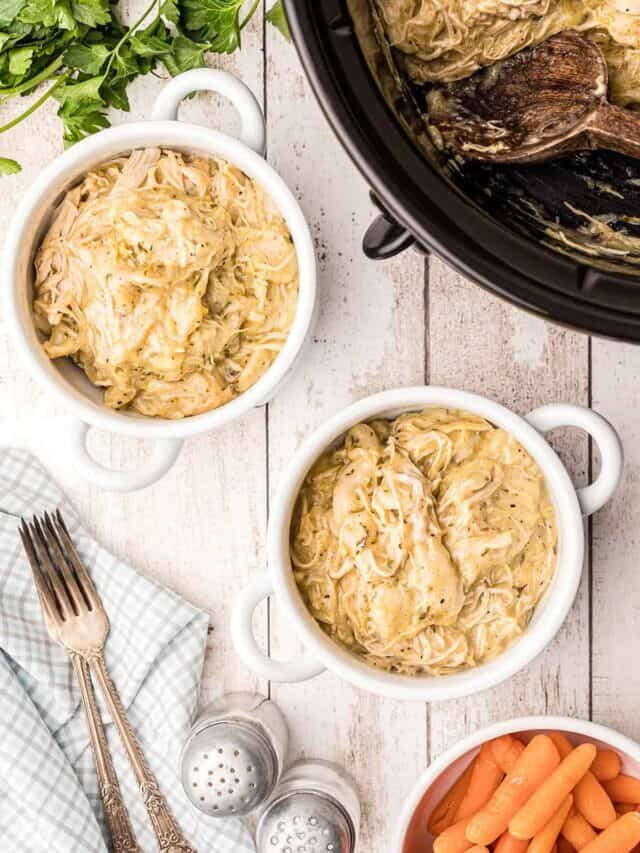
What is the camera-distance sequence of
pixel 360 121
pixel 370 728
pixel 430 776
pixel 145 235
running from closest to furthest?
pixel 360 121 < pixel 145 235 < pixel 430 776 < pixel 370 728

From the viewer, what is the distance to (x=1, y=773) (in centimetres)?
139

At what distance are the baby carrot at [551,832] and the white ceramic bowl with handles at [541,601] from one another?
21cm

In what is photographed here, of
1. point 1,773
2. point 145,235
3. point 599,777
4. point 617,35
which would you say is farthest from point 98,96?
point 599,777

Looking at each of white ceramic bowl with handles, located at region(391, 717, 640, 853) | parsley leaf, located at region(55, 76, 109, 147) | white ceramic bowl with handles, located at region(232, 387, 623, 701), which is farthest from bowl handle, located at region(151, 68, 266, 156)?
white ceramic bowl with handles, located at region(391, 717, 640, 853)

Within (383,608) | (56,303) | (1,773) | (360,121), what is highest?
(360,121)

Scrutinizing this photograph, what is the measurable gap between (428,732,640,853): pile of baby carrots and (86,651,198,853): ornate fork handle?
327 mm

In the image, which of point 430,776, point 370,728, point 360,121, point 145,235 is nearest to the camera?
point 360,121

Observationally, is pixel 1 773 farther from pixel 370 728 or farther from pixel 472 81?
pixel 472 81

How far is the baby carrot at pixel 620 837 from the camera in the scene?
4.25ft

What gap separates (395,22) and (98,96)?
403 mm

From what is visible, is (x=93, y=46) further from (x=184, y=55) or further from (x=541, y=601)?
(x=541, y=601)

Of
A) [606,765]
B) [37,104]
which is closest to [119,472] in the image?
[37,104]

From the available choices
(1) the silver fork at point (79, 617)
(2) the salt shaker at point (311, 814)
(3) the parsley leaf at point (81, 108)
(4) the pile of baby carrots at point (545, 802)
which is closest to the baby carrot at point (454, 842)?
(4) the pile of baby carrots at point (545, 802)

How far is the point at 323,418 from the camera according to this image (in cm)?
138
